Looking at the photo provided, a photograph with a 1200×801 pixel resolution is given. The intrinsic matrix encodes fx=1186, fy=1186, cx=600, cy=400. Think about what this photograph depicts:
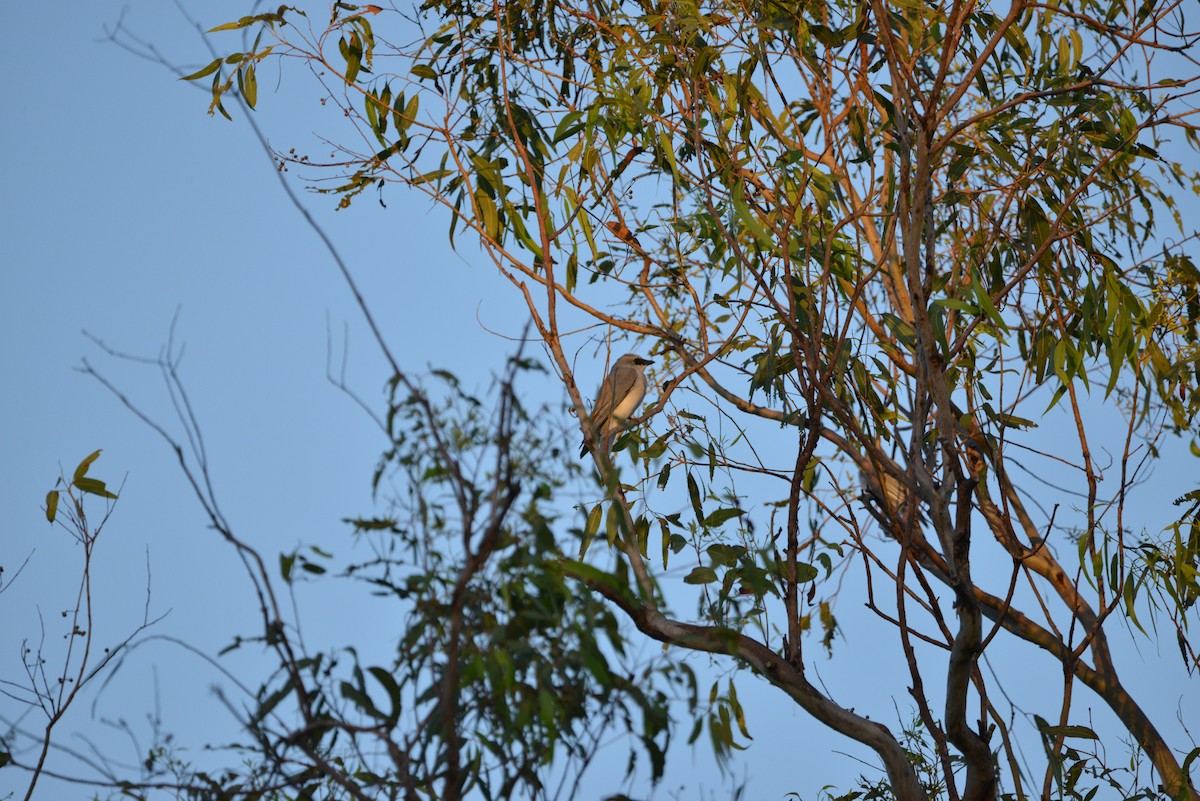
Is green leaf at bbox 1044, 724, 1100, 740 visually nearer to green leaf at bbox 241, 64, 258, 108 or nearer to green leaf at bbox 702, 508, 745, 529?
green leaf at bbox 702, 508, 745, 529

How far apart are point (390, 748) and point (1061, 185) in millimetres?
2742

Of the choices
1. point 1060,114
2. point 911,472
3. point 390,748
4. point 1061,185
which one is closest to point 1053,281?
point 1061,185

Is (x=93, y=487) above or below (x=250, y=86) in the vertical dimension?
below

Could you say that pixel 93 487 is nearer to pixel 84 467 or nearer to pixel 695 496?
pixel 84 467

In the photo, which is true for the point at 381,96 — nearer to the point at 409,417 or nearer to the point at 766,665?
the point at 409,417

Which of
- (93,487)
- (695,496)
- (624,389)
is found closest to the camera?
(93,487)

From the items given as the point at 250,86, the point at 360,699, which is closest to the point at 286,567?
the point at 360,699

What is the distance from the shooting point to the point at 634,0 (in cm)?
422

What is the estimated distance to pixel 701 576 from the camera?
259cm

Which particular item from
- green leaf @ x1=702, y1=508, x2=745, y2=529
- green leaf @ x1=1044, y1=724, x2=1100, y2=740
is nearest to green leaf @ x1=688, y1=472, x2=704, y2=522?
green leaf @ x1=702, y1=508, x2=745, y2=529

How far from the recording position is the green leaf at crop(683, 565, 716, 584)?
2570 millimetres

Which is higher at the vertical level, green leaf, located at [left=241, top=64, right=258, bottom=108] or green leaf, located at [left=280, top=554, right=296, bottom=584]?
green leaf, located at [left=241, top=64, right=258, bottom=108]

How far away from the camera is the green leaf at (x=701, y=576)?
2.57 meters

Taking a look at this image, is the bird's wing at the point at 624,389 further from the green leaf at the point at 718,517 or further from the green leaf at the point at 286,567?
the green leaf at the point at 286,567
